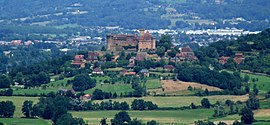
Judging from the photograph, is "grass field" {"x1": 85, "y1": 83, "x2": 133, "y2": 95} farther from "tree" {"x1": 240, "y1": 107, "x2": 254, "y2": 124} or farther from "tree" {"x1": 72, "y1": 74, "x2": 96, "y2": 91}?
"tree" {"x1": 240, "y1": 107, "x2": 254, "y2": 124}

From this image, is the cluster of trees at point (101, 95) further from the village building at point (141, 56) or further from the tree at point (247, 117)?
the tree at point (247, 117)

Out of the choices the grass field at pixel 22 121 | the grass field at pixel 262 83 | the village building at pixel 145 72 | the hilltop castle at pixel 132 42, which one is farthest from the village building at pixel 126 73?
the grass field at pixel 22 121

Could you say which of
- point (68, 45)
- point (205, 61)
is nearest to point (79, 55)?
point (205, 61)

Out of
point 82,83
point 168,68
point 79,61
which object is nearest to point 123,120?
point 82,83

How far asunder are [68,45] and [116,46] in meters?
38.4

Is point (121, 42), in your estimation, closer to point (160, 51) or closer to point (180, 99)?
point (160, 51)

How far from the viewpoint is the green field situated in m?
80.1

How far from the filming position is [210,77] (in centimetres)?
8194

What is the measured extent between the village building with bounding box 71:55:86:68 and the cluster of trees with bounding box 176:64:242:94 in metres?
9.30

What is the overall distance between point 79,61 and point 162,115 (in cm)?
2196

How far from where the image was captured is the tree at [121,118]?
65375 millimetres

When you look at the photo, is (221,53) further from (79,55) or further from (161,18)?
(161,18)

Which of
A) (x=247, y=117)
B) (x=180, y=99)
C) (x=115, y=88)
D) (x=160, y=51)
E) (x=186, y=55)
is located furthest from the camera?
(x=160, y=51)

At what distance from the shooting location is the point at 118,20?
164 m
